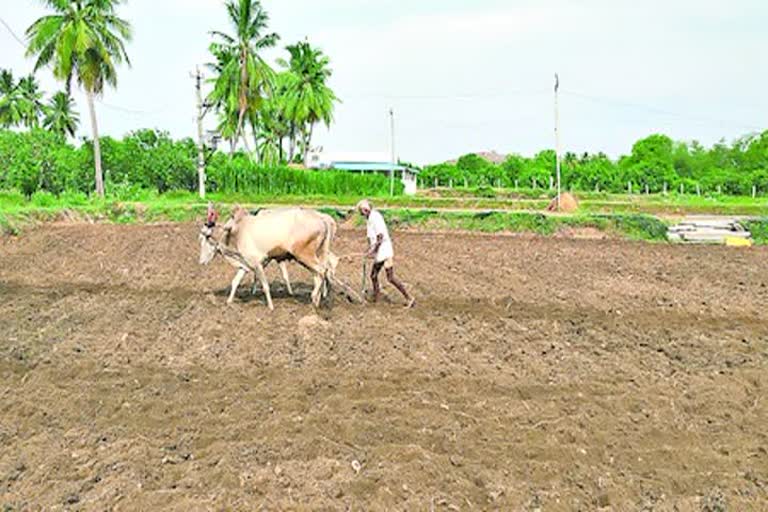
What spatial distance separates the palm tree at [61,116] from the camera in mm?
57875

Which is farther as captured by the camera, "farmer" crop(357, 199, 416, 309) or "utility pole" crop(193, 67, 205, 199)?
"utility pole" crop(193, 67, 205, 199)

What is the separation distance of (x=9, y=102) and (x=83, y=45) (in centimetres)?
3224

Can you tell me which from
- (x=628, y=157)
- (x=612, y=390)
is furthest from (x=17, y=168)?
(x=628, y=157)

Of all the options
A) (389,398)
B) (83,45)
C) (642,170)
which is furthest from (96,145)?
(642,170)

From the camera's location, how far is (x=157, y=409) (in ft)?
22.8

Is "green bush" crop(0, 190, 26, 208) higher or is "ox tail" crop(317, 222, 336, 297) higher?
"green bush" crop(0, 190, 26, 208)

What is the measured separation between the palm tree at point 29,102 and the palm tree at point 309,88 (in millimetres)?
20694

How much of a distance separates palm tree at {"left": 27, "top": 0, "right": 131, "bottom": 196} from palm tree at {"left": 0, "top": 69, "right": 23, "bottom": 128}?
27.0 m

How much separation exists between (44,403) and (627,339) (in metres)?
6.96

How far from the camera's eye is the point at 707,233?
22281mm

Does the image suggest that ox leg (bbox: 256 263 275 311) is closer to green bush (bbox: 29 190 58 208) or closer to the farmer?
the farmer

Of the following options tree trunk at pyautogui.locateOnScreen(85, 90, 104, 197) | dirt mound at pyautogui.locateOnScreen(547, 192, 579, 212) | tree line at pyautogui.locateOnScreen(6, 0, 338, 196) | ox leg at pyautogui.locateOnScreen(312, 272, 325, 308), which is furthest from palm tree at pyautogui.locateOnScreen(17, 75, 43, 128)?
ox leg at pyautogui.locateOnScreen(312, 272, 325, 308)

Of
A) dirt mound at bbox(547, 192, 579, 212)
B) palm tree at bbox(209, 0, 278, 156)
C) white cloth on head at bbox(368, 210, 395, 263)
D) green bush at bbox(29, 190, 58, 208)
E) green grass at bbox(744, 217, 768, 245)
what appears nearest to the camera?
white cloth on head at bbox(368, 210, 395, 263)

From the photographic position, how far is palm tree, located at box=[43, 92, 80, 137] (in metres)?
57.9
